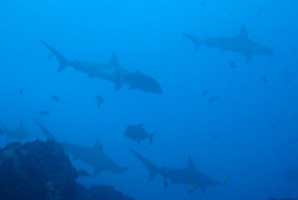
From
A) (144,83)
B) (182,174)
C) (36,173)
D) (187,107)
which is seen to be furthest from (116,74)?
(187,107)

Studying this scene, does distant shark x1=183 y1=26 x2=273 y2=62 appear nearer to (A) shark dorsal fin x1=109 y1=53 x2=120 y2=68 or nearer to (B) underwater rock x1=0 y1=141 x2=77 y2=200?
(A) shark dorsal fin x1=109 y1=53 x2=120 y2=68

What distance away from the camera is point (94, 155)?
52.1ft

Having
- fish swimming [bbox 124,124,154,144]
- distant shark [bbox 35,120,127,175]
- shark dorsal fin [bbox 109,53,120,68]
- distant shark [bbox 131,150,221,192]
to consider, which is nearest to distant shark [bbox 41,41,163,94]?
shark dorsal fin [bbox 109,53,120,68]

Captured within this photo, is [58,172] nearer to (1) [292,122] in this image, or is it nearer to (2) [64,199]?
(2) [64,199]

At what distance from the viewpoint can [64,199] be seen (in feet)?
28.9

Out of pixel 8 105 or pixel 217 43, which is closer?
pixel 217 43

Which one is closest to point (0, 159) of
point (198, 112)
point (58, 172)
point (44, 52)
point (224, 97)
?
point (58, 172)

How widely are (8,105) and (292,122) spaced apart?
31431 millimetres

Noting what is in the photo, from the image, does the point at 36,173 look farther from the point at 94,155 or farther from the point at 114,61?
the point at 114,61

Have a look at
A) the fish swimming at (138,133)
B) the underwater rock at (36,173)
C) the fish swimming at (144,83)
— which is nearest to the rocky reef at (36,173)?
the underwater rock at (36,173)

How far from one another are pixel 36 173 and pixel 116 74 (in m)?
5.81

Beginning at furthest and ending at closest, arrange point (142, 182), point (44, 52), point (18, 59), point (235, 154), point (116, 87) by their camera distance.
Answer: point (18, 59)
point (44, 52)
point (235, 154)
point (142, 182)
point (116, 87)

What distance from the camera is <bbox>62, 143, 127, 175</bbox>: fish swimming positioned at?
15805mm

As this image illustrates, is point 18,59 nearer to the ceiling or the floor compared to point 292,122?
nearer to the ceiling
